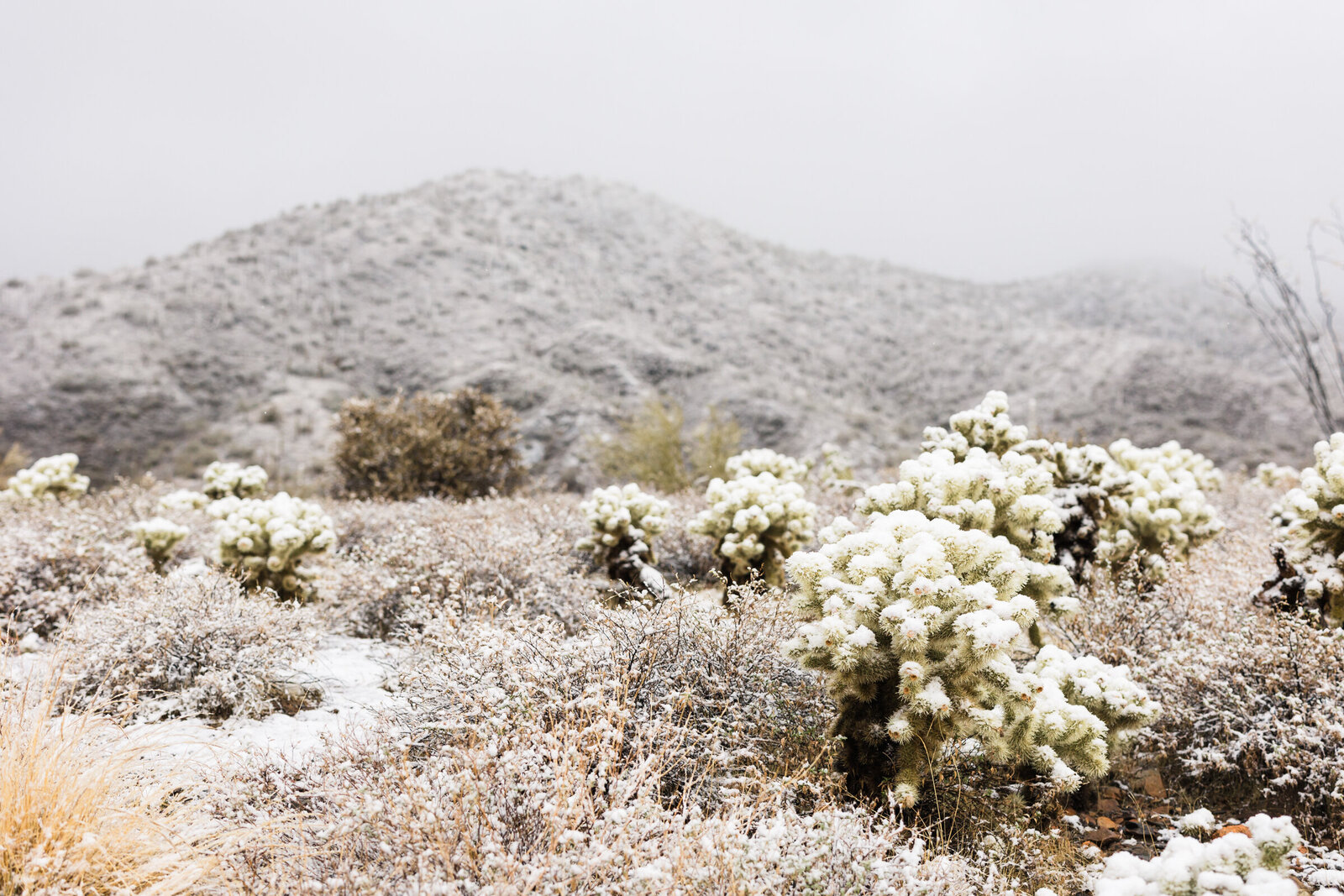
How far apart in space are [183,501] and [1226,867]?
8811 millimetres

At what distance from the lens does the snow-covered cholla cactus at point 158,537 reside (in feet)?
18.3

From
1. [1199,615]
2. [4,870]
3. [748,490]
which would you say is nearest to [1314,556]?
[1199,615]

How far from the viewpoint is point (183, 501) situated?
25.0 ft

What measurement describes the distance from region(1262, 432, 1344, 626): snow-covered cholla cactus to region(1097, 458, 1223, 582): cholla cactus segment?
3.06 feet

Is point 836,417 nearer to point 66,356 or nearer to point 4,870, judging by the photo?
point 4,870

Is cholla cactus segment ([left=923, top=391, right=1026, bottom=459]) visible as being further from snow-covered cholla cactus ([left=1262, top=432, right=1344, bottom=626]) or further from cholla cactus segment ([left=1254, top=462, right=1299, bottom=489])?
cholla cactus segment ([left=1254, top=462, right=1299, bottom=489])

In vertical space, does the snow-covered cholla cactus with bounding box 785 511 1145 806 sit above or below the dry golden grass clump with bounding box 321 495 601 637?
above

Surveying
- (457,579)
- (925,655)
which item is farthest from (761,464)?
(925,655)

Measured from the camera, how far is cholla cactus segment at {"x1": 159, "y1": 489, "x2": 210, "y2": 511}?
7325mm

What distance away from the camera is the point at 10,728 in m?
2.52

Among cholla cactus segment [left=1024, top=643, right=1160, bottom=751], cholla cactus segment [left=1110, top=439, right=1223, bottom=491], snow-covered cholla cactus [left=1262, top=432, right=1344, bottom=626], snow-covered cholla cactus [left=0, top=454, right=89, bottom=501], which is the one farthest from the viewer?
snow-covered cholla cactus [left=0, top=454, right=89, bottom=501]

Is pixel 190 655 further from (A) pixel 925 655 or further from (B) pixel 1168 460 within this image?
(B) pixel 1168 460

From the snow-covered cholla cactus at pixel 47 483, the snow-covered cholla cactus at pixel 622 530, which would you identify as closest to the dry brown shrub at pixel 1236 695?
the snow-covered cholla cactus at pixel 622 530

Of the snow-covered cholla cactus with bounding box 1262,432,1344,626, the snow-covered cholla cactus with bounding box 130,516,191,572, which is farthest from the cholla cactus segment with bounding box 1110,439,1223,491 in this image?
the snow-covered cholla cactus with bounding box 130,516,191,572
